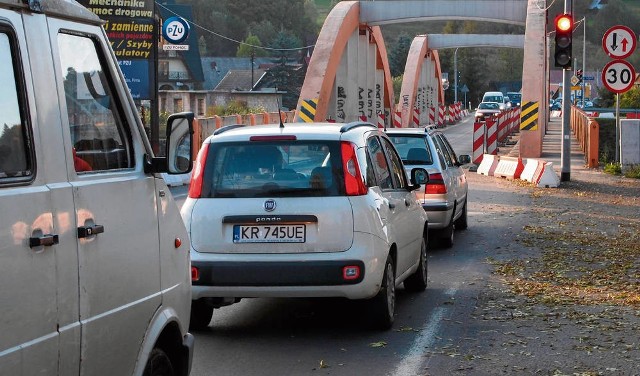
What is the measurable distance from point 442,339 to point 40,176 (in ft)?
16.5

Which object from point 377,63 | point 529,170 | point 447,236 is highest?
point 377,63

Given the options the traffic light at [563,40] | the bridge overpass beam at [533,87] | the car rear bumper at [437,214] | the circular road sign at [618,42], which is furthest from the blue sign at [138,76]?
the car rear bumper at [437,214]

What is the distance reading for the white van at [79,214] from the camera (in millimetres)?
3779

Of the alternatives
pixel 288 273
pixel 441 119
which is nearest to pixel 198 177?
pixel 288 273

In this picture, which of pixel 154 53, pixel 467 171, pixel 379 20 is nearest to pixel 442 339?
pixel 467 171

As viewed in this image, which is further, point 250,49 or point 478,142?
point 250,49

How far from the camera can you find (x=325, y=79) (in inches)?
1463

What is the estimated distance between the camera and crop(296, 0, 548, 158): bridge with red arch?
3478 centimetres

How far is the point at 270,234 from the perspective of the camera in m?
8.32

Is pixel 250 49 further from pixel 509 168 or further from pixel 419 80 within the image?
pixel 509 168

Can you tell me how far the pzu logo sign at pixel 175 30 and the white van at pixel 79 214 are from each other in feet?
122

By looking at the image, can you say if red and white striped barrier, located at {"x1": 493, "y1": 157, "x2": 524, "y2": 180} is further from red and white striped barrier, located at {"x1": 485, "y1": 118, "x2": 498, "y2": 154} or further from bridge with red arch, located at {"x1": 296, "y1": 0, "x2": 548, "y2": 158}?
red and white striped barrier, located at {"x1": 485, "y1": 118, "x2": 498, "y2": 154}

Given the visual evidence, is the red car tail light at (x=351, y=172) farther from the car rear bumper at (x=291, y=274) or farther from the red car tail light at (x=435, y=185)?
the red car tail light at (x=435, y=185)

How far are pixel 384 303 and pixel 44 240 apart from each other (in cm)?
504
